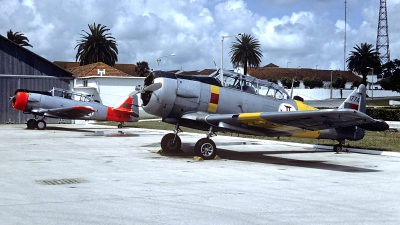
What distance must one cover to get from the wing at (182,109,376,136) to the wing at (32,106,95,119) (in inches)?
638

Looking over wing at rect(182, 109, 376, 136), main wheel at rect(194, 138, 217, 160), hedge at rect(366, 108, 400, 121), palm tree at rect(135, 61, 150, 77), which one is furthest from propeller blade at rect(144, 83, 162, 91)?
palm tree at rect(135, 61, 150, 77)

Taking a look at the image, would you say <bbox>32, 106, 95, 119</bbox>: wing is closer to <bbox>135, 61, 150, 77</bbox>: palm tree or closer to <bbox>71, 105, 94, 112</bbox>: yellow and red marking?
<bbox>71, 105, 94, 112</bbox>: yellow and red marking

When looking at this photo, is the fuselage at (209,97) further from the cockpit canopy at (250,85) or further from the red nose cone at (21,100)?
the red nose cone at (21,100)

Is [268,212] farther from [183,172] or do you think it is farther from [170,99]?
[170,99]

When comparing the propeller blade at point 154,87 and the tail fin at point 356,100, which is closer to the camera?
the propeller blade at point 154,87

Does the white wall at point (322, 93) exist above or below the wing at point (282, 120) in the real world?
above

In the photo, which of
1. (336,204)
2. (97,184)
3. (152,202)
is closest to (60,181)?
(97,184)

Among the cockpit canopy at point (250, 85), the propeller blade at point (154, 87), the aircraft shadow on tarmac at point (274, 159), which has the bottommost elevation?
the aircraft shadow on tarmac at point (274, 159)

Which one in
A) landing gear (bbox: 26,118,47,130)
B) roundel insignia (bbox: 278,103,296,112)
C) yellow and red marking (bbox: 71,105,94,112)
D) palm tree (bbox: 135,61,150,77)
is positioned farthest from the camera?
palm tree (bbox: 135,61,150,77)

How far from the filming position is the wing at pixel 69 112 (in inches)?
1128

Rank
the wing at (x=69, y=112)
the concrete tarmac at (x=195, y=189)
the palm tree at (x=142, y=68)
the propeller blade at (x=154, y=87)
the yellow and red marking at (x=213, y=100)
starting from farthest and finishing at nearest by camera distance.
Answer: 1. the palm tree at (x=142, y=68)
2. the wing at (x=69, y=112)
3. the yellow and red marking at (x=213, y=100)
4. the propeller blade at (x=154, y=87)
5. the concrete tarmac at (x=195, y=189)

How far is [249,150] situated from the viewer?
55.9 feet

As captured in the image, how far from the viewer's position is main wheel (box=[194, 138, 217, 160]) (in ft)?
44.3

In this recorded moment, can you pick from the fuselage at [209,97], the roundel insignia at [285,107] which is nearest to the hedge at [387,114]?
the fuselage at [209,97]
